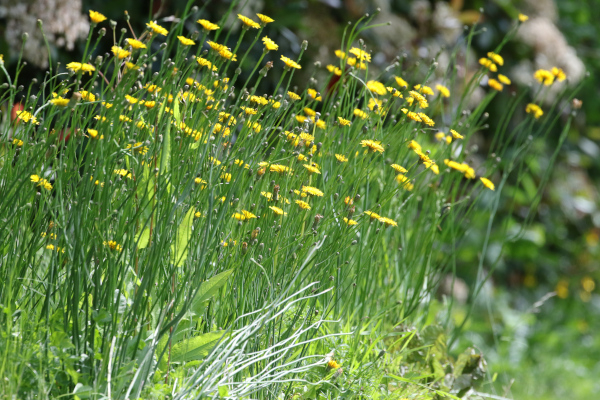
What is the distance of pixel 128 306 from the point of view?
1377mm

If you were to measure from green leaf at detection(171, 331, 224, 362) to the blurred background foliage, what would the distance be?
1706 millimetres

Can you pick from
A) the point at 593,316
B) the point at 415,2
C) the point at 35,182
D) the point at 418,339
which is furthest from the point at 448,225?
the point at 593,316

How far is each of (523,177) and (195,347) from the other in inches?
99.2

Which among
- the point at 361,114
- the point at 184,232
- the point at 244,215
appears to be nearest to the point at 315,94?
the point at 361,114

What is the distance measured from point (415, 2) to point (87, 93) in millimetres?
3018

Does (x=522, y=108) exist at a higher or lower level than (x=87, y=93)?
lower

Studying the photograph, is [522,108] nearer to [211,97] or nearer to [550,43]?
[550,43]

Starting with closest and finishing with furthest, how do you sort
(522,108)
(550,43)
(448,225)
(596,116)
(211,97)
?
1. (211,97)
2. (448,225)
3. (550,43)
4. (522,108)
5. (596,116)

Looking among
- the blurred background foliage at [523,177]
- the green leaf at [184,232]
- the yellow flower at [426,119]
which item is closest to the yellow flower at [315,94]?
the yellow flower at [426,119]

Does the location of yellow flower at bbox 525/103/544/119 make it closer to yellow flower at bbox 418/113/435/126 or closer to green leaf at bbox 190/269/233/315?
yellow flower at bbox 418/113/435/126

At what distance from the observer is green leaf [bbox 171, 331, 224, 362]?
1.26 metres

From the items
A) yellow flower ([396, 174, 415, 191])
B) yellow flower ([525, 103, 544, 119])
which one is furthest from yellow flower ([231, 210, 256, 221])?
yellow flower ([525, 103, 544, 119])

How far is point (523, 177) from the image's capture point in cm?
333

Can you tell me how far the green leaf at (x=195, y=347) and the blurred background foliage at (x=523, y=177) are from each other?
5.60 ft
